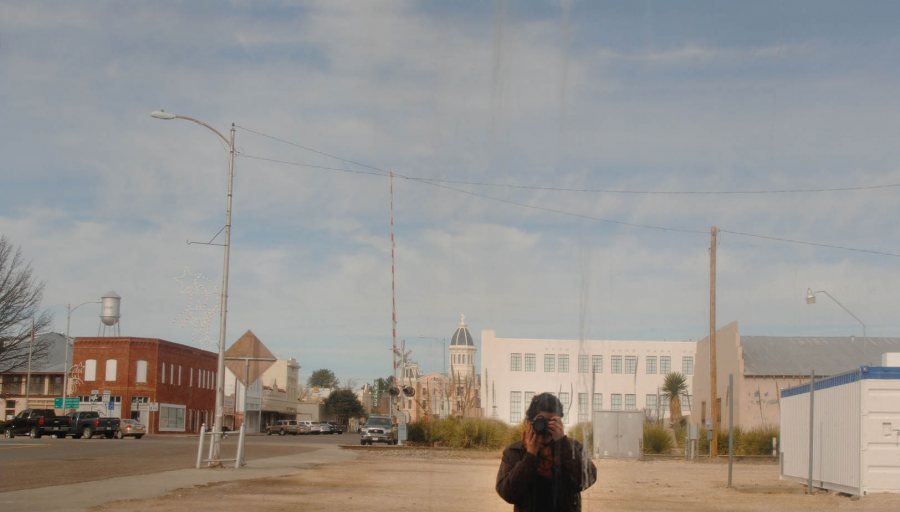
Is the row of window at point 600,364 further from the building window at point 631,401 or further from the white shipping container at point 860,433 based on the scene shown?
the white shipping container at point 860,433

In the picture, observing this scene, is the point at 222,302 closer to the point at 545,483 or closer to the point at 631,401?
the point at 545,483

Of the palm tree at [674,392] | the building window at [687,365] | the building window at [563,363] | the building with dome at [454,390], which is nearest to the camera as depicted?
the building with dome at [454,390]

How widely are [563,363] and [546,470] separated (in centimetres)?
7788

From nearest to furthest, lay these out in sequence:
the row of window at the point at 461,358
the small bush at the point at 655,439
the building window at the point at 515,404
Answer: the small bush at the point at 655,439
the building window at the point at 515,404
the row of window at the point at 461,358

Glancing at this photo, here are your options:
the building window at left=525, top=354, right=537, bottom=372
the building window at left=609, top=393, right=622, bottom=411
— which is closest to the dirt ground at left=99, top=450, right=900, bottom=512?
the building window at left=609, top=393, right=622, bottom=411

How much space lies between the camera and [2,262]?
60688 millimetres

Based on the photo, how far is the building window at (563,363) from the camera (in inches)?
3221

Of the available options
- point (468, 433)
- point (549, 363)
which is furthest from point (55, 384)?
point (468, 433)

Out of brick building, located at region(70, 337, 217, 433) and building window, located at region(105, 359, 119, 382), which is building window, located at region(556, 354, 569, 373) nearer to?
brick building, located at region(70, 337, 217, 433)

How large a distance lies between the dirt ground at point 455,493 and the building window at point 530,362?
51560 millimetres

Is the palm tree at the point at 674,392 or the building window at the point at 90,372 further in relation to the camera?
the building window at the point at 90,372

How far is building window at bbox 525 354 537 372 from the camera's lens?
81.6m

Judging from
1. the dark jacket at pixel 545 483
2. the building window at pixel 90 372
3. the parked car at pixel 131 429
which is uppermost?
the dark jacket at pixel 545 483

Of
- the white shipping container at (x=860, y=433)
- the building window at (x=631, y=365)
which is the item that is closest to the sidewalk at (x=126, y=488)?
the white shipping container at (x=860, y=433)
